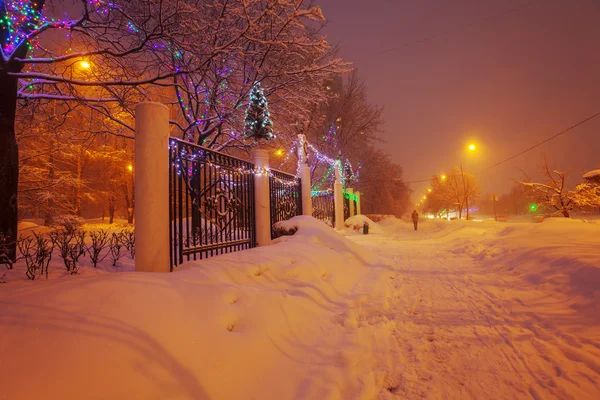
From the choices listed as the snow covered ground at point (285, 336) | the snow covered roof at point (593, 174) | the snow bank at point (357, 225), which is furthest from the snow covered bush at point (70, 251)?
the snow covered roof at point (593, 174)

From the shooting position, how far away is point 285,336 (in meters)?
3.19

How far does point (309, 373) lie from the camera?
2627 millimetres

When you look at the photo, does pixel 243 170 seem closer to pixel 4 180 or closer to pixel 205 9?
pixel 4 180

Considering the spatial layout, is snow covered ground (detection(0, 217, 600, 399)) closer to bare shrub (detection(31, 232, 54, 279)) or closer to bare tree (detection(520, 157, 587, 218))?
bare shrub (detection(31, 232, 54, 279))

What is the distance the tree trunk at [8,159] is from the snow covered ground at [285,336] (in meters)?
3.49

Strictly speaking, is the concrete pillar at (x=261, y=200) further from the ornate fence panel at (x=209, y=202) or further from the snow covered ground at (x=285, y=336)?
the snow covered ground at (x=285, y=336)

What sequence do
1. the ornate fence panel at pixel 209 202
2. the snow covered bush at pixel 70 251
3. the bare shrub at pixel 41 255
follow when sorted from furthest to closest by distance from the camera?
the ornate fence panel at pixel 209 202, the snow covered bush at pixel 70 251, the bare shrub at pixel 41 255

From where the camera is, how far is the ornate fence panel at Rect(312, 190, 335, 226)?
16250 millimetres

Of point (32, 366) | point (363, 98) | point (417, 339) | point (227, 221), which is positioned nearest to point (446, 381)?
point (417, 339)

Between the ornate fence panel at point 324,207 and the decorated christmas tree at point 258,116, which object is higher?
the decorated christmas tree at point 258,116

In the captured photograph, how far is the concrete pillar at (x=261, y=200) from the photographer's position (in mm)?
7113

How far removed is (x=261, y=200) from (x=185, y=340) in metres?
5.03

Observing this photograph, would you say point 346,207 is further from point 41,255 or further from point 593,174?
point 41,255

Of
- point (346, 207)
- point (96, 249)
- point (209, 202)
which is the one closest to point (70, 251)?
point (96, 249)
